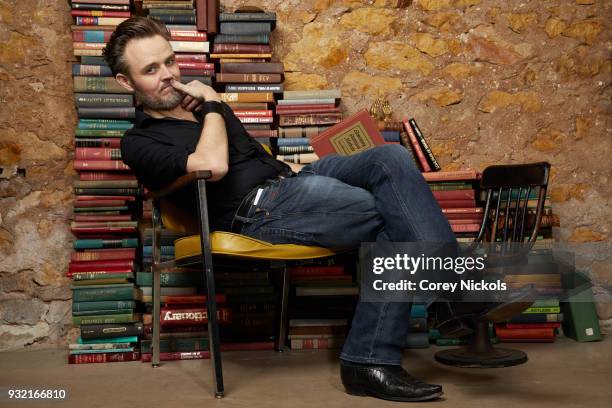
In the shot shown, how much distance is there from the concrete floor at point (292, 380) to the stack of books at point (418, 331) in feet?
0.18

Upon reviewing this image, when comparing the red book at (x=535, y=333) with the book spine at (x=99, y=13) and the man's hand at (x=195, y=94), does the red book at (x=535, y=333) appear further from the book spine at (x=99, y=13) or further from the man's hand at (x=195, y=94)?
the book spine at (x=99, y=13)

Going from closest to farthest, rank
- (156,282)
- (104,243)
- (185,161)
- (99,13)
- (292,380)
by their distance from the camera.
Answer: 1. (185,161)
2. (292,380)
3. (156,282)
4. (104,243)
5. (99,13)

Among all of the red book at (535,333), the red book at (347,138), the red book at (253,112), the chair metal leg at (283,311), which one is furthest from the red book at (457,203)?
the red book at (253,112)

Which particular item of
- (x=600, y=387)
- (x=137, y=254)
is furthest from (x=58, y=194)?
(x=600, y=387)

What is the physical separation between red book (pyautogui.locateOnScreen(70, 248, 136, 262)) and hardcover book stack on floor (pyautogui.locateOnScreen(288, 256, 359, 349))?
2.31 feet

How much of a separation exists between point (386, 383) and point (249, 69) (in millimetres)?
1760

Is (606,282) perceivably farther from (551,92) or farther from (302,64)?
(302,64)

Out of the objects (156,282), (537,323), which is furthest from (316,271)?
(537,323)

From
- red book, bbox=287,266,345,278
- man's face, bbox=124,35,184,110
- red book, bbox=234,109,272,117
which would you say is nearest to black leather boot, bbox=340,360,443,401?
red book, bbox=287,266,345,278

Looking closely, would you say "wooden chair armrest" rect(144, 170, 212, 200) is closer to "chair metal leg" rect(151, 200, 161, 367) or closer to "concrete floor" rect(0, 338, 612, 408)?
"chair metal leg" rect(151, 200, 161, 367)

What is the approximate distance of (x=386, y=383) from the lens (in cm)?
192

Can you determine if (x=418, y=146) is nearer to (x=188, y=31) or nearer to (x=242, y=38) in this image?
(x=242, y=38)

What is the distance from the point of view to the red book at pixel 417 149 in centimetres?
316

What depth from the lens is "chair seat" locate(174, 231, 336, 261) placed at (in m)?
2.13
